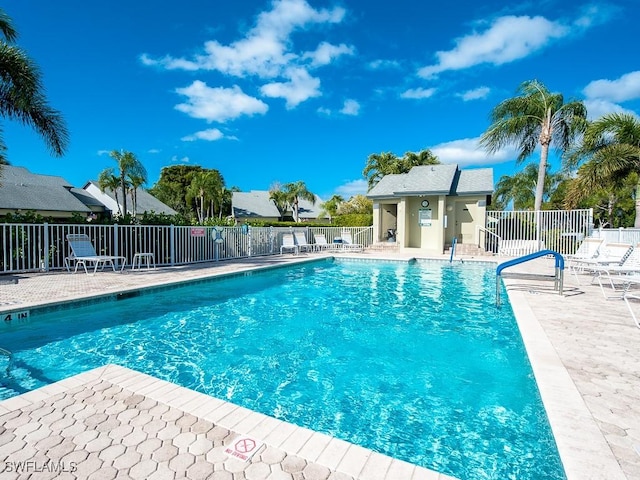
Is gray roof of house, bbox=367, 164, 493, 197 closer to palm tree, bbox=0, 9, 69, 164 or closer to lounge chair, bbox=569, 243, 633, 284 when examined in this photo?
lounge chair, bbox=569, 243, 633, 284

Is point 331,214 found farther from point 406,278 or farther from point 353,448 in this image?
point 353,448

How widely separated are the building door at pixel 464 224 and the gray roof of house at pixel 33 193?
87.8 ft

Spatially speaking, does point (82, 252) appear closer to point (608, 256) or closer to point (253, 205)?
point (608, 256)

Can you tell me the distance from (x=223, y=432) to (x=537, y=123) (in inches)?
943

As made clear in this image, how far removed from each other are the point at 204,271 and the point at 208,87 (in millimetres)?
16640

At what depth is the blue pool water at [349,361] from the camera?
3.10 meters

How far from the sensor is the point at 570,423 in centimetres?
256

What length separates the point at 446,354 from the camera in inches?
198

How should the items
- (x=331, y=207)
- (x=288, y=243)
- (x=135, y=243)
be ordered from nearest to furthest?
(x=135, y=243)
(x=288, y=243)
(x=331, y=207)

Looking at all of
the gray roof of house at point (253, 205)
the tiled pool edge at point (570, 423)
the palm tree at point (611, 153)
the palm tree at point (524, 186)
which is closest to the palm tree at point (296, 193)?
the gray roof of house at point (253, 205)

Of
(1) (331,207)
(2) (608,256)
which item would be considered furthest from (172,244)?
(1) (331,207)

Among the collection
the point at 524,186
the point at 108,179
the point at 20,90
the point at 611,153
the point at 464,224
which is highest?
the point at 524,186

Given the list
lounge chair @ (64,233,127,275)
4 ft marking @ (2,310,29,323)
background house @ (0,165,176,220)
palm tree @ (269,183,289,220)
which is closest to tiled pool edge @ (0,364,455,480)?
4 ft marking @ (2,310,29,323)

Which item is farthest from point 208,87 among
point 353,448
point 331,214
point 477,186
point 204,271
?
point 353,448
